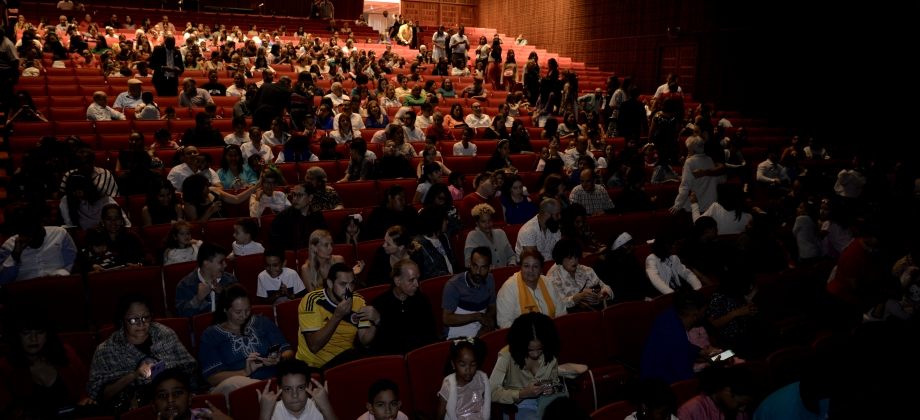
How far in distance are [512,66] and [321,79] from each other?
370cm

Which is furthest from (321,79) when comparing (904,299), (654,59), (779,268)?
(904,299)

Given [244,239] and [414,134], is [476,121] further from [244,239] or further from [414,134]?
[244,239]

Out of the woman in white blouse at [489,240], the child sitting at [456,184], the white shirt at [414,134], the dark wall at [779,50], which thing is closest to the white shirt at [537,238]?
the woman in white blouse at [489,240]

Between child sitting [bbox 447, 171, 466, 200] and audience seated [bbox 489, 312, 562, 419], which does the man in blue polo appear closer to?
audience seated [bbox 489, 312, 562, 419]

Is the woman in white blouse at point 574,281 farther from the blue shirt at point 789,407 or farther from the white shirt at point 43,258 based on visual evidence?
the white shirt at point 43,258

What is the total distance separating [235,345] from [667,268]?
125 inches

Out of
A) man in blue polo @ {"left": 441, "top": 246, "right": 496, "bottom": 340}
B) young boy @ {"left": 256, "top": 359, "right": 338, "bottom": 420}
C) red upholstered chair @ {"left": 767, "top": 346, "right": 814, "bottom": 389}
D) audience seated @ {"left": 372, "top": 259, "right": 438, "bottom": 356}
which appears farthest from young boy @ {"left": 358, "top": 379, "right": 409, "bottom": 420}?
red upholstered chair @ {"left": 767, "top": 346, "right": 814, "bottom": 389}

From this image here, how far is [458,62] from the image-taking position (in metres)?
13.4

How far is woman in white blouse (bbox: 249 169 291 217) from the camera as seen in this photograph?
18.3ft

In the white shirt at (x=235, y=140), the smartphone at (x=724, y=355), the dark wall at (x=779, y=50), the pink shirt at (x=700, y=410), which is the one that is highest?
the dark wall at (x=779, y=50)

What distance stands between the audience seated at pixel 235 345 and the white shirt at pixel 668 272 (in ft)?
9.04

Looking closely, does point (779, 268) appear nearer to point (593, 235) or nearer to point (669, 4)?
point (593, 235)

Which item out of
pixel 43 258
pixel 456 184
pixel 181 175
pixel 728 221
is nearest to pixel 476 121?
pixel 456 184

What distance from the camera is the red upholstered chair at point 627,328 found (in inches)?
159
